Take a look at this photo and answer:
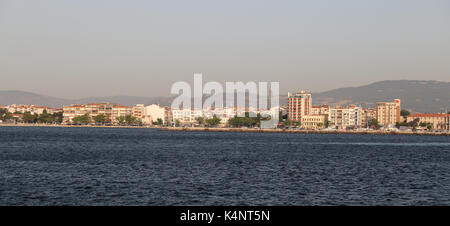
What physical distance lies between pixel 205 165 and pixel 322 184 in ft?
41.5

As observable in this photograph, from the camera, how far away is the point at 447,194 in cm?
2550

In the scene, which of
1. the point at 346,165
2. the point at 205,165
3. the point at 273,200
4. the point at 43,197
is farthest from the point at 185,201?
the point at 346,165

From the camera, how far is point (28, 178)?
29.7m
